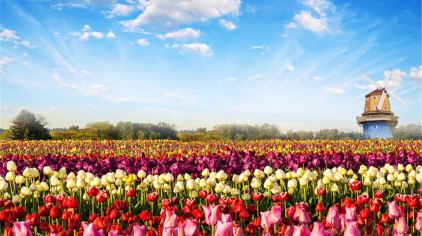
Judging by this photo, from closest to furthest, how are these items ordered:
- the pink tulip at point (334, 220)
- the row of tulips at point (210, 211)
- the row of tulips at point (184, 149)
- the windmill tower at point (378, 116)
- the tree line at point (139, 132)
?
the row of tulips at point (210, 211)
the pink tulip at point (334, 220)
the row of tulips at point (184, 149)
the tree line at point (139, 132)
the windmill tower at point (378, 116)

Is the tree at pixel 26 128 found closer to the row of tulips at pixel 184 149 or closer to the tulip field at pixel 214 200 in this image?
the row of tulips at pixel 184 149

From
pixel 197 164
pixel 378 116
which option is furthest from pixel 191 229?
pixel 378 116

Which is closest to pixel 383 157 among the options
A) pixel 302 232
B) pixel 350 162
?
pixel 350 162

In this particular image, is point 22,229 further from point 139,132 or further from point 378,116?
point 378,116

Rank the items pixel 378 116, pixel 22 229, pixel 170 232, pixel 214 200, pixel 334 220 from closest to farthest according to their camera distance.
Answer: pixel 170 232, pixel 22 229, pixel 334 220, pixel 214 200, pixel 378 116

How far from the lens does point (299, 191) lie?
24.8 ft

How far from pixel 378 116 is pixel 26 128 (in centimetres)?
3232

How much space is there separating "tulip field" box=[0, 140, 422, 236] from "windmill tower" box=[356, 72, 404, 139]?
38.8 metres

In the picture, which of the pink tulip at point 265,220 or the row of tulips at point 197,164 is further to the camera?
the row of tulips at point 197,164

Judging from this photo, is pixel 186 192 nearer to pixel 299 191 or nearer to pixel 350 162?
pixel 299 191

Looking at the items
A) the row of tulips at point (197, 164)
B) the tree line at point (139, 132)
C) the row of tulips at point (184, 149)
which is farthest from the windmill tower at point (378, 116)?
the row of tulips at point (197, 164)

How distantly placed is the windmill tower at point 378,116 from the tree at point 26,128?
29.6m

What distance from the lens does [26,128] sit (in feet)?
123

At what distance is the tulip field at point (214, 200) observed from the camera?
3.88 metres
